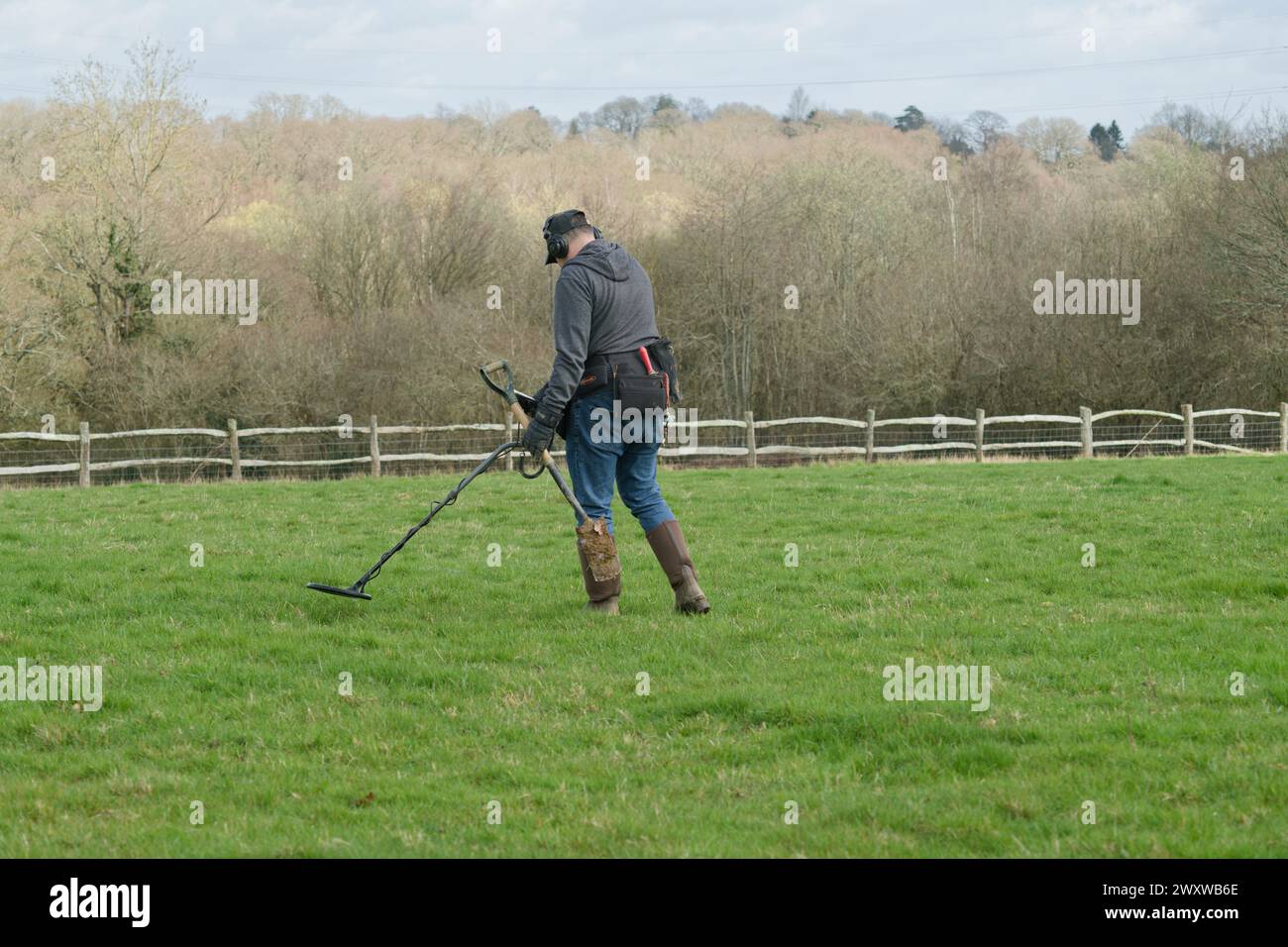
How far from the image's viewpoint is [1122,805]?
4.26 m

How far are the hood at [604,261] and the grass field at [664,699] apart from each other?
6.97ft

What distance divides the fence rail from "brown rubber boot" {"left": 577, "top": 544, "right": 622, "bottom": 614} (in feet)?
54.0

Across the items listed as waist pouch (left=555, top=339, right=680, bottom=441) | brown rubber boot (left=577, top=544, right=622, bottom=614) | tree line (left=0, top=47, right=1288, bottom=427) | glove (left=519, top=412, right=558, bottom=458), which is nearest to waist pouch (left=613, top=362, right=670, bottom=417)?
waist pouch (left=555, top=339, right=680, bottom=441)

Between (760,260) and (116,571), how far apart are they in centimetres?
3775

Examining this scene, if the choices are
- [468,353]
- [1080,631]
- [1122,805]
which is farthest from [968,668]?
[468,353]

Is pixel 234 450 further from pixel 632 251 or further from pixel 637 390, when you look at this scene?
pixel 632 251

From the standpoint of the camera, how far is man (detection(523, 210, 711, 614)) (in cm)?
778

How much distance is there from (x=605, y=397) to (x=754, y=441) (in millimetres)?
18698

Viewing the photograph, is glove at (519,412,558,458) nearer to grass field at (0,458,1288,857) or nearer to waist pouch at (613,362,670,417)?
waist pouch at (613,362,670,417)

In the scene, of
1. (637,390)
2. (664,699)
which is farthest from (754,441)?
(664,699)

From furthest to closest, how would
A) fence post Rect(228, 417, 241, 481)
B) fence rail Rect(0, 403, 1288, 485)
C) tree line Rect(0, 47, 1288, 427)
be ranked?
tree line Rect(0, 47, 1288, 427) < fence rail Rect(0, 403, 1288, 485) < fence post Rect(228, 417, 241, 481)

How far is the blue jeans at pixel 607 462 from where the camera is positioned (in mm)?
7863
